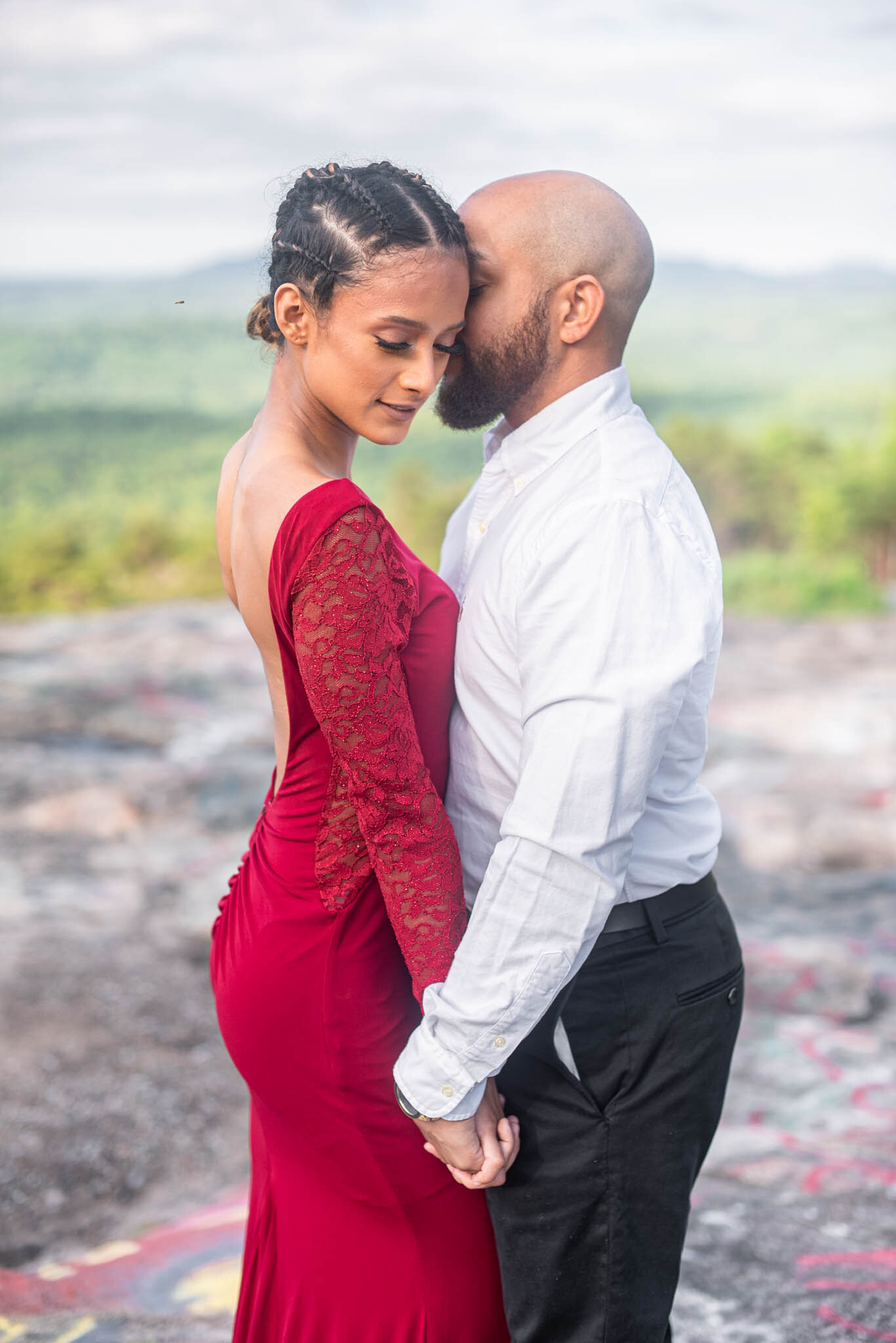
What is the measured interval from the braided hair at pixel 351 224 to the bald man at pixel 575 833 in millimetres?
132

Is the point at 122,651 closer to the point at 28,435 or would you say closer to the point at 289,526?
the point at 289,526

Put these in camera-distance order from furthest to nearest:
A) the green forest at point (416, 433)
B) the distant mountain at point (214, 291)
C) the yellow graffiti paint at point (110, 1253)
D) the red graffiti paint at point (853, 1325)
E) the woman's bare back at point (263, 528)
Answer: the distant mountain at point (214, 291)
the green forest at point (416, 433)
the yellow graffiti paint at point (110, 1253)
the red graffiti paint at point (853, 1325)
the woman's bare back at point (263, 528)

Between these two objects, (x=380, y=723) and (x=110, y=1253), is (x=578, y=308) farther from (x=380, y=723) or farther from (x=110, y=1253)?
(x=110, y=1253)

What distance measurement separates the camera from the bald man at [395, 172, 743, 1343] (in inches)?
50.8

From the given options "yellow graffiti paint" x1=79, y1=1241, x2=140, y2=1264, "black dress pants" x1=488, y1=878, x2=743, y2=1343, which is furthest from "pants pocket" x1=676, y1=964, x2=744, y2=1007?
"yellow graffiti paint" x1=79, y1=1241, x2=140, y2=1264

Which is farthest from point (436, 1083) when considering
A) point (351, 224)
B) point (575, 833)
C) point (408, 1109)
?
point (351, 224)

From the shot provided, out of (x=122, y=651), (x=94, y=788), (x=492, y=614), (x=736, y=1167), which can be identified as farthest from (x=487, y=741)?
(x=122, y=651)

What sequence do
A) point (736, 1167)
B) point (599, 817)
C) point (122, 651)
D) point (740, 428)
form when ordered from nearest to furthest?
1. point (599, 817)
2. point (736, 1167)
3. point (122, 651)
4. point (740, 428)

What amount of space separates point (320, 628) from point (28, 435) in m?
12.8

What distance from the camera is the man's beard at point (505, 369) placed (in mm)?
1486

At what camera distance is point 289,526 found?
1.33 m

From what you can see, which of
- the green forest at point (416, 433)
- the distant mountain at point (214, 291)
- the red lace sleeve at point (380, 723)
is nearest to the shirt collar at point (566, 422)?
the red lace sleeve at point (380, 723)

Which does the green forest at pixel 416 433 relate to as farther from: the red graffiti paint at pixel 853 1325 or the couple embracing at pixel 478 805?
the couple embracing at pixel 478 805

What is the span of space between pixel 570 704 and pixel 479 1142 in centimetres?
56
